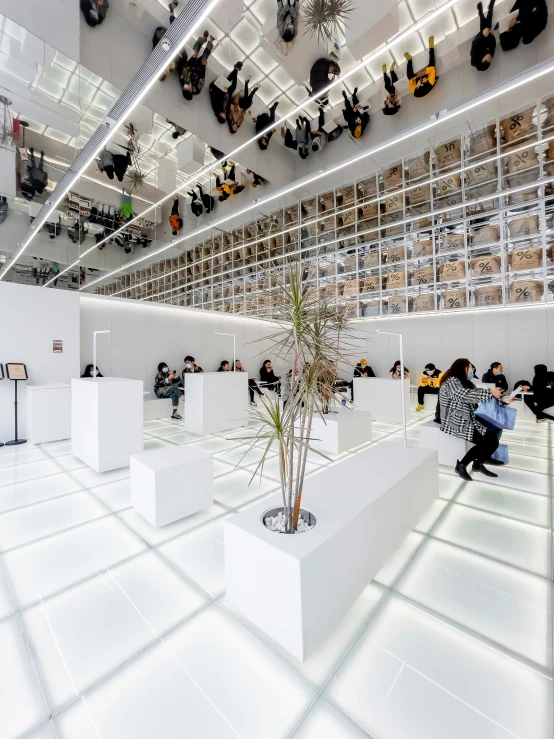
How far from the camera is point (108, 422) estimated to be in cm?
327

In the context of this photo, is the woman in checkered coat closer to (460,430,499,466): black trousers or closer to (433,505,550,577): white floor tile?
(460,430,499,466): black trousers

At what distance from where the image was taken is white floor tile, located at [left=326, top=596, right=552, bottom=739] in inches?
39.0

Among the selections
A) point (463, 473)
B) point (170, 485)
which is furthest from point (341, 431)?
point (170, 485)

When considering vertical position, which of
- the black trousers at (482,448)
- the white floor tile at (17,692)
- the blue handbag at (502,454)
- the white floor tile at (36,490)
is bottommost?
Answer: the white floor tile at (17,692)

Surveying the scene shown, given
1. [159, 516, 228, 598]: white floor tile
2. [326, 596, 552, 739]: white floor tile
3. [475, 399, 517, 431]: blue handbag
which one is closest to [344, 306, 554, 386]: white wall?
[475, 399, 517, 431]: blue handbag

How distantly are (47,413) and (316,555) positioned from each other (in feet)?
14.8

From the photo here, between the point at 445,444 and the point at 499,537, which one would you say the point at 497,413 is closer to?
the point at 445,444

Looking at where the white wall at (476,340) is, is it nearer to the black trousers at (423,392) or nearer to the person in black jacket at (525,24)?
the black trousers at (423,392)

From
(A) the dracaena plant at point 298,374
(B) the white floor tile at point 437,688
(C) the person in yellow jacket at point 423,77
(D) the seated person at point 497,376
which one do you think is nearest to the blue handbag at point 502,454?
(B) the white floor tile at point 437,688

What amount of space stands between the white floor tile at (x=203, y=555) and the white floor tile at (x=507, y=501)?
1856 millimetres

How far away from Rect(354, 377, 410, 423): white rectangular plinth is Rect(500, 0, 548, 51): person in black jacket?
6021 millimetres

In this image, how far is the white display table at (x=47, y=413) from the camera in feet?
14.0

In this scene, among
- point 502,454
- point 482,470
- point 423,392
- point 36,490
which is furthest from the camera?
point 423,392

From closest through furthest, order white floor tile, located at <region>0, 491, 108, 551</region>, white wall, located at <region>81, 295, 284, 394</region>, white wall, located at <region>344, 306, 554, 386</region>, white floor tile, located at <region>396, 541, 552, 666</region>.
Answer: white floor tile, located at <region>396, 541, 552, 666</region>
white floor tile, located at <region>0, 491, 108, 551</region>
white wall, located at <region>81, 295, 284, 394</region>
white wall, located at <region>344, 306, 554, 386</region>
